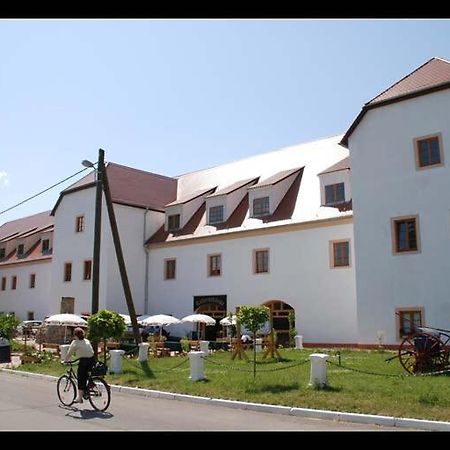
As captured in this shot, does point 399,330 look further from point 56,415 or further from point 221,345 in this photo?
point 56,415

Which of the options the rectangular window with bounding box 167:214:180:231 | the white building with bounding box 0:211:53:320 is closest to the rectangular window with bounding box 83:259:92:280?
the rectangular window with bounding box 167:214:180:231

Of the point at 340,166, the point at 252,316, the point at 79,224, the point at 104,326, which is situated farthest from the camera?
the point at 79,224

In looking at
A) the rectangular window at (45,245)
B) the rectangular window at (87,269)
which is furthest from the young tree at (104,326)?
the rectangular window at (45,245)

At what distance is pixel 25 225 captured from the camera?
53250 millimetres

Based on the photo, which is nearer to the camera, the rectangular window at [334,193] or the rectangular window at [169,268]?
the rectangular window at [334,193]

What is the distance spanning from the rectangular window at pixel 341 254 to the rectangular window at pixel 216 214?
8706 mm

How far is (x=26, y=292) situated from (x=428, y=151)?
3498 cm

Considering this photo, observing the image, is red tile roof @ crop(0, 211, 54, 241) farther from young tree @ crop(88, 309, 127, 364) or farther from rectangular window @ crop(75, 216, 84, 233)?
young tree @ crop(88, 309, 127, 364)

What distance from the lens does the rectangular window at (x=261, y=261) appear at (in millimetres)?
29609

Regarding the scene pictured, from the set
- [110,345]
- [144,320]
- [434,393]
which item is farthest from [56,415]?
[144,320]

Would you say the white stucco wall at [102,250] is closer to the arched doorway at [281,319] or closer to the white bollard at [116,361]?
the arched doorway at [281,319]

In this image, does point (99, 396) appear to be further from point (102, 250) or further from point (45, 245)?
point (45, 245)

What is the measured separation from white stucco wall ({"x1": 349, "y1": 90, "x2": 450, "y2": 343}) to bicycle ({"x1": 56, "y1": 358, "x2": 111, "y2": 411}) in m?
14.0

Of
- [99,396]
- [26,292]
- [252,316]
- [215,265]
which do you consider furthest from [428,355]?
[26,292]
